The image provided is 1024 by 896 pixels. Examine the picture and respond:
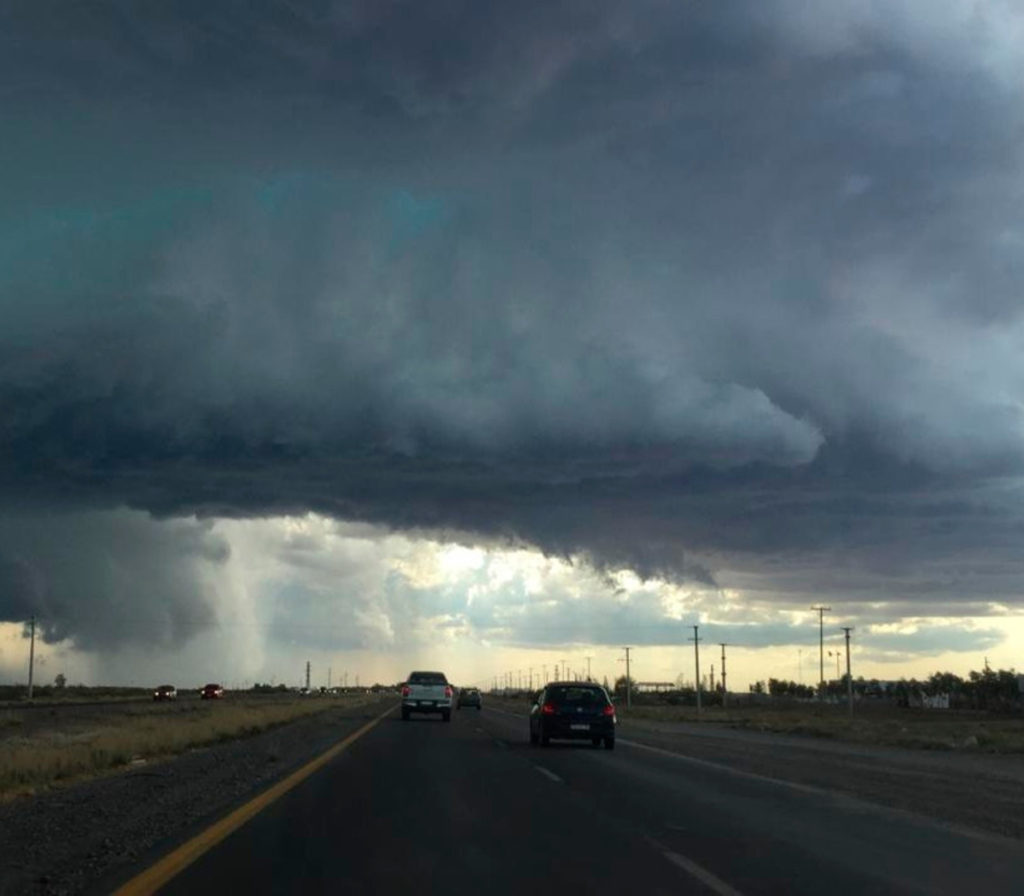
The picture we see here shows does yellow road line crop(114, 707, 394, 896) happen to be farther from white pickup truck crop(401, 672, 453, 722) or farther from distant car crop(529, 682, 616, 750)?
white pickup truck crop(401, 672, 453, 722)

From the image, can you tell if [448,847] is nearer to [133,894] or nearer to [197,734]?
[133,894]

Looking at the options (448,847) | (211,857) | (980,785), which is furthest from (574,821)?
(980,785)

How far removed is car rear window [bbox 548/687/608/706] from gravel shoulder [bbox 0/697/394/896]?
27.2 ft

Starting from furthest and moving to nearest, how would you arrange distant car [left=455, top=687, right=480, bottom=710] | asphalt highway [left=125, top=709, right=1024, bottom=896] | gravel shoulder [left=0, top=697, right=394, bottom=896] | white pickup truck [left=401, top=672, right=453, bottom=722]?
distant car [left=455, top=687, right=480, bottom=710] → white pickup truck [left=401, top=672, right=453, bottom=722] → gravel shoulder [left=0, top=697, right=394, bottom=896] → asphalt highway [left=125, top=709, right=1024, bottom=896]

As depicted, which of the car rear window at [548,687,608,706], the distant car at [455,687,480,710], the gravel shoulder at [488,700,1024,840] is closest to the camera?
the gravel shoulder at [488,700,1024,840]

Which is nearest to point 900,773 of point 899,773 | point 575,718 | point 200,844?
point 899,773

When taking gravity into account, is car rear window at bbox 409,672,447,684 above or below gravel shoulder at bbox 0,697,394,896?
above

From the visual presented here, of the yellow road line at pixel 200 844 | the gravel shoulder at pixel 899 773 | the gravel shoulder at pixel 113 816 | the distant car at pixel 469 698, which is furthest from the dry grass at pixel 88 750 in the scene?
the distant car at pixel 469 698

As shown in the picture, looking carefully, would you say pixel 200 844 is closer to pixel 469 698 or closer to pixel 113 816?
pixel 113 816

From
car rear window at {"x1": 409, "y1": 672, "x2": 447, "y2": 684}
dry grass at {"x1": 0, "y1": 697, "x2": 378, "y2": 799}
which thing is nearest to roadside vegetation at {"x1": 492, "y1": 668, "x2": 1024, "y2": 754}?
car rear window at {"x1": 409, "y1": 672, "x2": 447, "y2": 684}

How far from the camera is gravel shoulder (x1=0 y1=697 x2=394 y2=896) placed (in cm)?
1123

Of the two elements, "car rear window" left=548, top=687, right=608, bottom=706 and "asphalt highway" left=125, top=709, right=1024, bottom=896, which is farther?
"car rear window" left=548, top=687, right=608, bottom=706

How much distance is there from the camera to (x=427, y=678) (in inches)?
2253

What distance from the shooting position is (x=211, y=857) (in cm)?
1207
